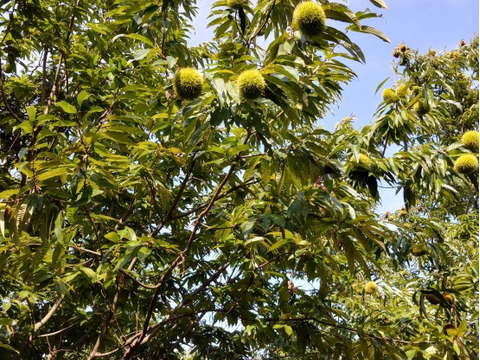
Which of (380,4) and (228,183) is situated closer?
(380,4)

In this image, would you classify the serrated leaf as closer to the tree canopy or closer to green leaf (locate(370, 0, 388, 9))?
the tree canopy

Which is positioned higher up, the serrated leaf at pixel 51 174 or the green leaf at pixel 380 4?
the green leaf at pixel 380 4

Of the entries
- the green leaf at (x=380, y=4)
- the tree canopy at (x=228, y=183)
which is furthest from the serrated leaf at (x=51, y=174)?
the green leaf at (x=380, y=4)

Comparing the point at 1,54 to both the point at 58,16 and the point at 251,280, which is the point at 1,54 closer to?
the point at 58,16

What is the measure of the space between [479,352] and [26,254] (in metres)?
1.84

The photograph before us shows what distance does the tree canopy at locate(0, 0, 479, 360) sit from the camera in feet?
4.24

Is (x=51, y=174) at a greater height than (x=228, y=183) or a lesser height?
lesser

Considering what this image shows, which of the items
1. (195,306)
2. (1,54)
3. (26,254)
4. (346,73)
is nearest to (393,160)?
(346,73)

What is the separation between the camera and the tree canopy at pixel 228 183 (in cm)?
129

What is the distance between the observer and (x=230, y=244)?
1.94 m

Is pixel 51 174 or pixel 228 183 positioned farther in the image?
pixel 228 183

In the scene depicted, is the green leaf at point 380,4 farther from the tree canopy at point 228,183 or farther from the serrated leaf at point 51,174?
the serrated leaf at point 51,174

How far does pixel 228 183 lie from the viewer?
2.01m

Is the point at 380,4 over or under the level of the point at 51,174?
over
